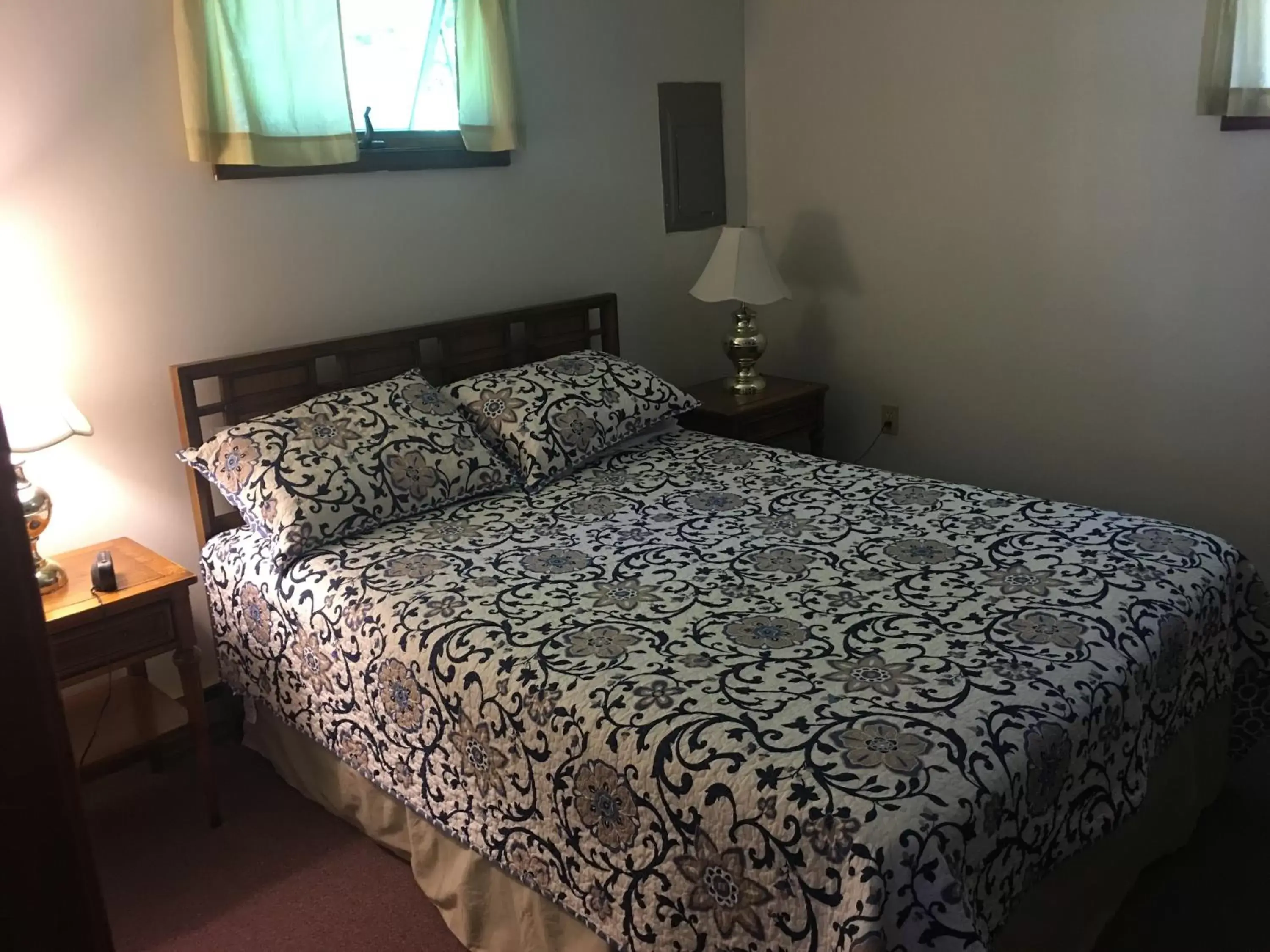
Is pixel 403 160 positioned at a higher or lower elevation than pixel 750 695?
higher

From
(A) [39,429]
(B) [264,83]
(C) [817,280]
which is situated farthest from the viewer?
(C) [817,280]

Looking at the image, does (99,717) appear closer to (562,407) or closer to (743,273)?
(562,407)

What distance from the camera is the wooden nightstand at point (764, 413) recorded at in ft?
10.9

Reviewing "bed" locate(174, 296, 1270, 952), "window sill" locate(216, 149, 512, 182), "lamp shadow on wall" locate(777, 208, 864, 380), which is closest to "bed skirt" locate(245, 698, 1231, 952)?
"bed" locate(174, 296, 1270, 952)

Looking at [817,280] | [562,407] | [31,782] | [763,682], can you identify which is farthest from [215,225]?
[31,782]

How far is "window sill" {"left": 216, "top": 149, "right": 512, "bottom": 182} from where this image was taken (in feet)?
8.50

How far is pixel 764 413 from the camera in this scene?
3395 millimetres

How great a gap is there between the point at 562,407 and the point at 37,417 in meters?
1.21

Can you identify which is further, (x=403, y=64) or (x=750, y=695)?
(x=403, y=64)

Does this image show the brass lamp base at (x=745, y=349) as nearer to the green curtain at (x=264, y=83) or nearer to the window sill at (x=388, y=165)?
the window sill at (x=388, y=165)

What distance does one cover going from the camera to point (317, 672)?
2180 millimetres

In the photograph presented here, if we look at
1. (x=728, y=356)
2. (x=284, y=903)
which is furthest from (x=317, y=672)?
(x=728, y=356)

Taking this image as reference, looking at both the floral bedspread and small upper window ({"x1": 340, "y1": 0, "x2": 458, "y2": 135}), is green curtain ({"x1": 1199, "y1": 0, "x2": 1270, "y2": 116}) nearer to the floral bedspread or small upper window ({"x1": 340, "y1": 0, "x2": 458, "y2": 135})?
the floral bedspread

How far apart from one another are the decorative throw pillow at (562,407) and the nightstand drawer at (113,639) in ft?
2.95
